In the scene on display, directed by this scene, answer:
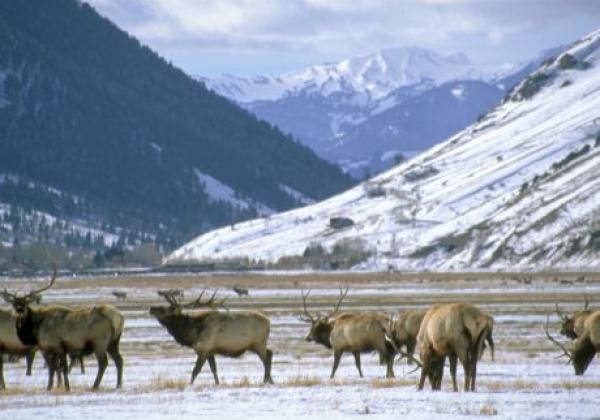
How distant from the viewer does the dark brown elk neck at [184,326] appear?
3328cm

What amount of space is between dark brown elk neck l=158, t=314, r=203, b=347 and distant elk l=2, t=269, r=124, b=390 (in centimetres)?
198

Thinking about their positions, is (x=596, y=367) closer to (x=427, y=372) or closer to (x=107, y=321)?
(x=427, y=372)

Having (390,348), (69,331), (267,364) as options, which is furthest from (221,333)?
(390,348)

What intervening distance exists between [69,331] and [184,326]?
3224 millimetres

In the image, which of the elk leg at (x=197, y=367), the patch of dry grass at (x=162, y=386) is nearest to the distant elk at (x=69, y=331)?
the patch of dry grass at (x=162, y=386)

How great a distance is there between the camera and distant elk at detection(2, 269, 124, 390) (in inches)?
1236

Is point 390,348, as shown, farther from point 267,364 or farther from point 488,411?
point 488,411

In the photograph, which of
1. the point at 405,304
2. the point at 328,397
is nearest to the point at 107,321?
the point at 328,397

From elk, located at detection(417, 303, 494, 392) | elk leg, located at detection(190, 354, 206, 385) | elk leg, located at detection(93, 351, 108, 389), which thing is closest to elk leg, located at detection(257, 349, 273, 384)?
elk leg, located at detection(190, 354, 206, 385)

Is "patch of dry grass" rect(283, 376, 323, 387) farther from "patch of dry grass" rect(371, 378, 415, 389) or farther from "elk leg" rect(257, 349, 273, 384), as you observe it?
"patch of dry grass" rect(371, 378, 415, 389)

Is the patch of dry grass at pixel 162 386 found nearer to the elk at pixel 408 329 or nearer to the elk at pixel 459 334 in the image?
the elk at pixel 459 334

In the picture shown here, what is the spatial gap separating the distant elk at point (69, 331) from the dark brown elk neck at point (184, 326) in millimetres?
1980

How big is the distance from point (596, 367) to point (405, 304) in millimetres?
46835

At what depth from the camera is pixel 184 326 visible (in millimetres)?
33469
